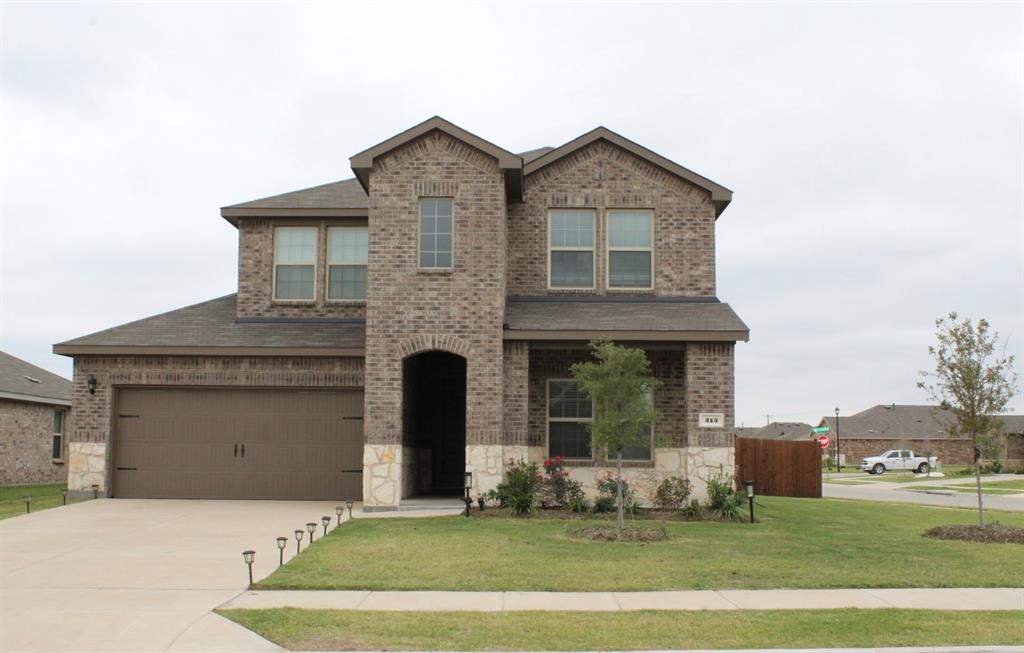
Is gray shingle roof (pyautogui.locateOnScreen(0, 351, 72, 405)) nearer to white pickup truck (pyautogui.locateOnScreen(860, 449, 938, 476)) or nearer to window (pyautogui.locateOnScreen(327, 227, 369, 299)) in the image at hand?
window (pyautogui.locateOnScreen(327, 227, 369, 299))

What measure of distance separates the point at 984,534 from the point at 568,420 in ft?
25.7

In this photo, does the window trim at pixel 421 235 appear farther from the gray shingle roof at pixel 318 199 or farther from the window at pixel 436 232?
the gray shingle roof at pixel 318 199

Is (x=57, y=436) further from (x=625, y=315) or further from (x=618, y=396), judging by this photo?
(x=618, y=396)

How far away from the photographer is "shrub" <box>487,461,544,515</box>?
1686cm

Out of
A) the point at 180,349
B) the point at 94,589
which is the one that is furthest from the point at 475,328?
the point at 94,589

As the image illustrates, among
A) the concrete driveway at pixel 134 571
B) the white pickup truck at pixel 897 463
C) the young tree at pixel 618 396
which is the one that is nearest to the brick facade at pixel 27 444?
the concrete driveway at pixel 134 571

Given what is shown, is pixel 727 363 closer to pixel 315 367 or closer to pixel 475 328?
pixel 475 328

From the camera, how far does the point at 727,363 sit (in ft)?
59.4

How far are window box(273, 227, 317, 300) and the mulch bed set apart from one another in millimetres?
13709

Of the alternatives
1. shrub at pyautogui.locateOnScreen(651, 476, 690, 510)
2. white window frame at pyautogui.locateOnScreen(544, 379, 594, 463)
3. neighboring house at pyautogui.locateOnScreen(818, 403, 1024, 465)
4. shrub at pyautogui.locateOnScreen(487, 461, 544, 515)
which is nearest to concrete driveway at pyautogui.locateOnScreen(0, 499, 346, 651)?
shrub at pyautogui.locateOnScreen(487, 461, 544, 515)

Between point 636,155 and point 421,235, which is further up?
point 636,155

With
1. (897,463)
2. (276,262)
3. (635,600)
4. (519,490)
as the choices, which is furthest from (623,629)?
(897,463)

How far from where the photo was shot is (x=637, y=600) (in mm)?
9883

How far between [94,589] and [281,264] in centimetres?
1171
